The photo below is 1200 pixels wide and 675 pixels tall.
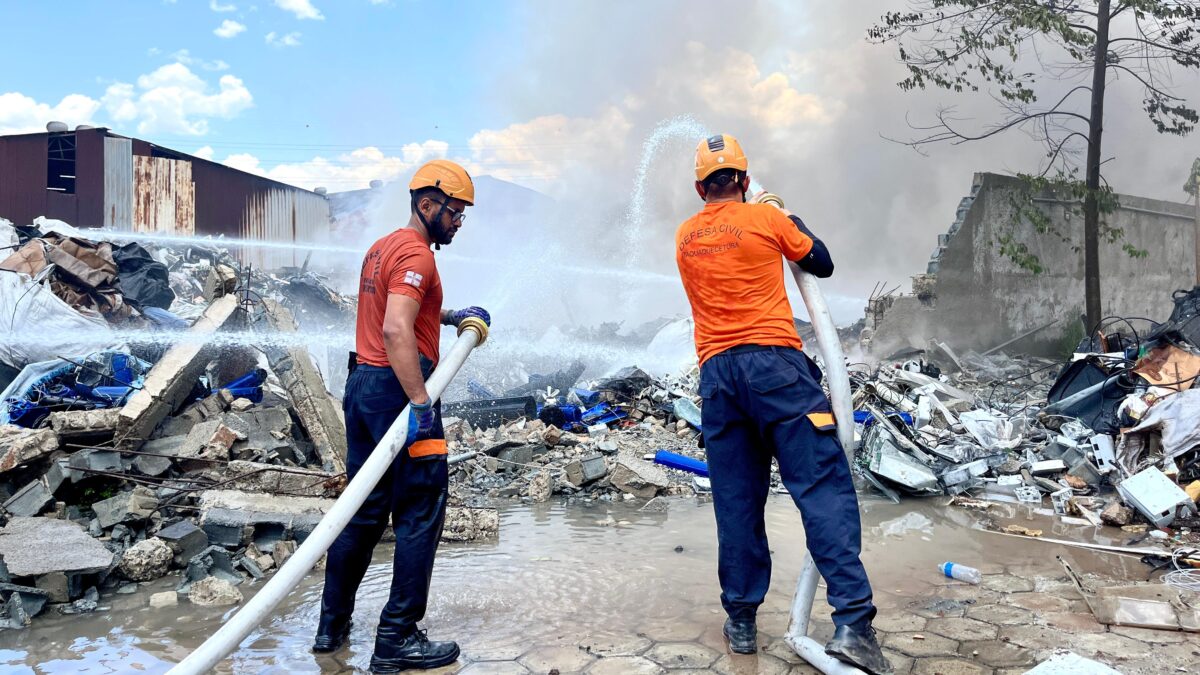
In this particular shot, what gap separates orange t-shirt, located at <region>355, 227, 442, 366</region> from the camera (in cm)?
304

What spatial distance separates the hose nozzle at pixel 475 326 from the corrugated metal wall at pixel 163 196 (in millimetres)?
22259

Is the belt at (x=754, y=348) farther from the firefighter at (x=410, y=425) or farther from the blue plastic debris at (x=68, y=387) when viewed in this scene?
the blue plastic debris at (x=68, y=387)

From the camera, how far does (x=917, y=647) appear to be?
311cm

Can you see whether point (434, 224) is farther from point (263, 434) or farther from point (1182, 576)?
point (1182, 576)

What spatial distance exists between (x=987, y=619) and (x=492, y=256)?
2222 cm

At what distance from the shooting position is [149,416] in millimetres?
5961

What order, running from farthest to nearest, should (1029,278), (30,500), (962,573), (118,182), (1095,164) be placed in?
(118,182)
(1029,278)
(1095,164)
(30,500)
(962,573)

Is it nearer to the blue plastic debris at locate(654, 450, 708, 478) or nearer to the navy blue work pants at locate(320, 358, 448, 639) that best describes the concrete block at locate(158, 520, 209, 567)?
the navy blue work pants at locate(320, 358, 448, 639)

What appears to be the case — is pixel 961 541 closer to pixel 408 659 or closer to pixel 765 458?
pixel 765 458

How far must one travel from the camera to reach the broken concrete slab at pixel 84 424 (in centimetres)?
558

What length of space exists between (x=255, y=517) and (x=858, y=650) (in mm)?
3523

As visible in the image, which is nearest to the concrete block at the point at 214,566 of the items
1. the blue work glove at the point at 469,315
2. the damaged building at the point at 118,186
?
the blue work glove at the point at 469,315

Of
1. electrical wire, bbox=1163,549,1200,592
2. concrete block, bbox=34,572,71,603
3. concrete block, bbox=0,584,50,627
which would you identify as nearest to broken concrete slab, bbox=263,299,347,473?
concrete block, bbox=34,572,71,603

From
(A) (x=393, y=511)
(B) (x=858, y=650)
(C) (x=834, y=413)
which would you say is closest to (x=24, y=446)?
(A) (x=393, y=511)
